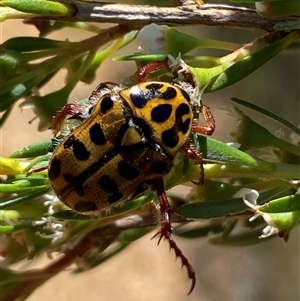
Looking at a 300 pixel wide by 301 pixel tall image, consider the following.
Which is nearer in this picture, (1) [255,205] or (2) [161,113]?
(1) [255,205]

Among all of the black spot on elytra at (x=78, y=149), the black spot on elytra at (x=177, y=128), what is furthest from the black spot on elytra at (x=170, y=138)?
the black spot on elytra at (x=78, y=149)

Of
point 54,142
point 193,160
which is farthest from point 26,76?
point 193,160

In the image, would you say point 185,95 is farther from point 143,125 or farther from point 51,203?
point 51,203

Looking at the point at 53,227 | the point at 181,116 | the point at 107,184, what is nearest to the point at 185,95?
the point at 181,116

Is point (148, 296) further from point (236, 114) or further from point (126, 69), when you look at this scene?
point (236, 114)

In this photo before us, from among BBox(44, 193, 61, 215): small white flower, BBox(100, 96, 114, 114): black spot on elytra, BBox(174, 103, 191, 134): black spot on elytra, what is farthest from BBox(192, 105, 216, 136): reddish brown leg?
BBox(44, 193, 61, 215): small white flower

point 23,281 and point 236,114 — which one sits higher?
point 236,114

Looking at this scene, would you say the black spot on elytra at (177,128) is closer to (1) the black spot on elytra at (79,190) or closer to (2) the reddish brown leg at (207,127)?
(2) the reddish brown leg at (207,127)
